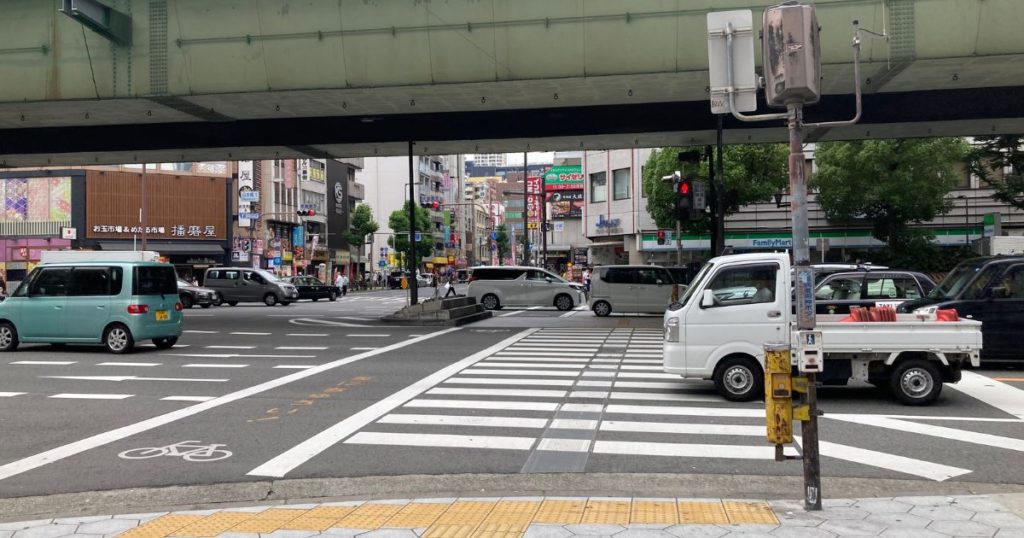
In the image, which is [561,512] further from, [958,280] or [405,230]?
[405,230]

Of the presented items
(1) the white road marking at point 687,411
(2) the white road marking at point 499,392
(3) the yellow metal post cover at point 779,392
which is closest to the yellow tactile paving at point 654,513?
(3) the yellow metal post cover at point 779,392

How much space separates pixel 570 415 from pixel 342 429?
275 cm

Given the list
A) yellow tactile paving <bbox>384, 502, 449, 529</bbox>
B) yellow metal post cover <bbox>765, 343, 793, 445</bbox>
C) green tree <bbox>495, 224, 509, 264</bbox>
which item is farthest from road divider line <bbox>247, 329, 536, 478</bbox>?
green tree <bbox>495, 224, 509, 264</bbox>

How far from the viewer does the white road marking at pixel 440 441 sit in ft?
25.8

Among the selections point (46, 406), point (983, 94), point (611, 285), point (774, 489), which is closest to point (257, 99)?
point (46, 406)

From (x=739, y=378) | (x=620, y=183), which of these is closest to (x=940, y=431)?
(x=739, y=378)

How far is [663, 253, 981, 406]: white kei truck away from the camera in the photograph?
9.45 metres

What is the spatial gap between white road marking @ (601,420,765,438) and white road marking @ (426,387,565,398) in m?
2.01

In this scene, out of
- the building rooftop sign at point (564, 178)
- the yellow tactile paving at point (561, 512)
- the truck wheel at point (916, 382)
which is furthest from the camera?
the building rooftop sign at point (564, 178)

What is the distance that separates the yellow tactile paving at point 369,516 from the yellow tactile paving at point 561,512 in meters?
1.07

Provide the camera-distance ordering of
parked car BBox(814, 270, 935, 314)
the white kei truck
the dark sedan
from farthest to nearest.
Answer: the dark sedan → parked car BBox(814, 270, 935, 314) → the white kei truck

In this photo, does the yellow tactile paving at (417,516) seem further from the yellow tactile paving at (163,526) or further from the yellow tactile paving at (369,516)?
the yellow tactile paving at (163,526)

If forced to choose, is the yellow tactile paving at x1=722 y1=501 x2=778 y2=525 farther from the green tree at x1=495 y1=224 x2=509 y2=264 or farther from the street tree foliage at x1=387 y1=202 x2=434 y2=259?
the green tree at x1=495 y1=224 x2=509 y2=264

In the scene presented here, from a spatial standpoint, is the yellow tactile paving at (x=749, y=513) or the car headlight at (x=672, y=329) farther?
the car headlight at (x=672, y=329)
